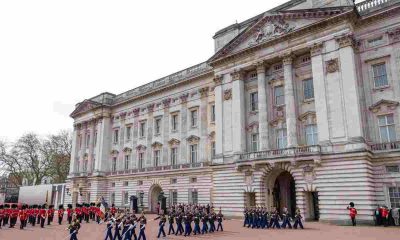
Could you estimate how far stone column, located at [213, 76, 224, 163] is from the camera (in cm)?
A: 3634

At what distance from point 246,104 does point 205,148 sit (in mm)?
8209

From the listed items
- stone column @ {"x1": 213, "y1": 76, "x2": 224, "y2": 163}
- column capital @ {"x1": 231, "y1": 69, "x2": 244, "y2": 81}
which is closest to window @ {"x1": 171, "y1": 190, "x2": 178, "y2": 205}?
stone column @ {"x1": 213, "y1": 76, "x2": 224, "y2": 163}

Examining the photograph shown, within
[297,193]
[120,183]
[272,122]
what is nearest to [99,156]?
[120,183]

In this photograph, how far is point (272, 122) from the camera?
33.8m

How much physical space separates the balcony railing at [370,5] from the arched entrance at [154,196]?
102 feet

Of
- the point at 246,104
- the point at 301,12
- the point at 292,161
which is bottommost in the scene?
the point at 292,161

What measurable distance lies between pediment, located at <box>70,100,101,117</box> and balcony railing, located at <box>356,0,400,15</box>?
40.4m

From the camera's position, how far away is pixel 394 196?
26406 mm

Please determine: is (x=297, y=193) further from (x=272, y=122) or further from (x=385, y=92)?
(x=385, y=92)

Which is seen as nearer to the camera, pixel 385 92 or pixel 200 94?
pixel 385 92

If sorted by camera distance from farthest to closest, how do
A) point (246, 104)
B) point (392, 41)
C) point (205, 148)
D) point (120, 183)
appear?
point (120, 183)
point (205, 148)
point (246, 104)
point (392, 41)

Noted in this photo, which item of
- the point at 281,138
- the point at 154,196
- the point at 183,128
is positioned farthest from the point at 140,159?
the point at 281,138

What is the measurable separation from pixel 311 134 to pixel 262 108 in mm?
5401

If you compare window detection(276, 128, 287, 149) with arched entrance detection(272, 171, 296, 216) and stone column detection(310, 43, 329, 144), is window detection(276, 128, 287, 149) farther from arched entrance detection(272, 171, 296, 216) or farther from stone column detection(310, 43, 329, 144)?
stone column detection(310, 43, 329, 144)
